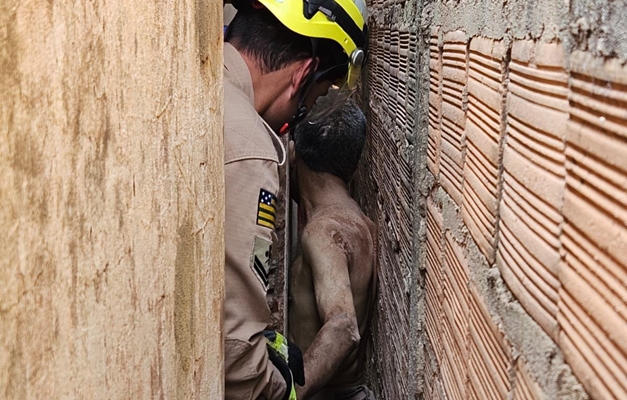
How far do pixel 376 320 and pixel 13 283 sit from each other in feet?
11.3

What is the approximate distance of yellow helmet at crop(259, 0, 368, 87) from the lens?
2.60 meters

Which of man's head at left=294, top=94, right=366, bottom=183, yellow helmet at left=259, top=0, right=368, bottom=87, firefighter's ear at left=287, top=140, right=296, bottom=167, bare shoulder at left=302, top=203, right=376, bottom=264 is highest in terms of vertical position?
yellow helmet at left=259, top=0, right=368, bottom=87

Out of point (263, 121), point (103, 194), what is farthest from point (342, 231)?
point (103, 194)

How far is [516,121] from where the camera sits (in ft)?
3.70

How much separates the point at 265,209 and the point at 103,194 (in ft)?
3.93

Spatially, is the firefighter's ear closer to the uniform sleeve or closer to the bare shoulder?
the bare shoulder

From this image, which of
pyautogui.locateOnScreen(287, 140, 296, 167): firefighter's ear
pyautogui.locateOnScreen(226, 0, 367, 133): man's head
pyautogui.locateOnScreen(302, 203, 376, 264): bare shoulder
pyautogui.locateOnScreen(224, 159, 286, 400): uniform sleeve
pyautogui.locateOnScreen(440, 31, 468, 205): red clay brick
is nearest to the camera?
pyautogui.locateOnScreen(440, 31, 468, 205): red clay brick

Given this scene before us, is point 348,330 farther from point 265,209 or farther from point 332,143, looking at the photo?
point 265,209

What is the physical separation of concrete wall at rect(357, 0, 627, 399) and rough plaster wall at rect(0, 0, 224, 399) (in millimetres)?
463

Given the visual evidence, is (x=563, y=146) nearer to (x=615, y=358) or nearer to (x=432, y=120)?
(x=615, y=358)

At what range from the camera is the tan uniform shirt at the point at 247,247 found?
82.4 inches

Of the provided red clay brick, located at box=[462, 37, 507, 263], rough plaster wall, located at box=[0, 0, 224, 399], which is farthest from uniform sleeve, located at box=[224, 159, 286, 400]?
rough plaster wall, located at box=[0, 0, 224, 399]

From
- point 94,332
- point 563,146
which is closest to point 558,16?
point 563,146

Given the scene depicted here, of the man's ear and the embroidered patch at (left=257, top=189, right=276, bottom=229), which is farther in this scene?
the man's ear
